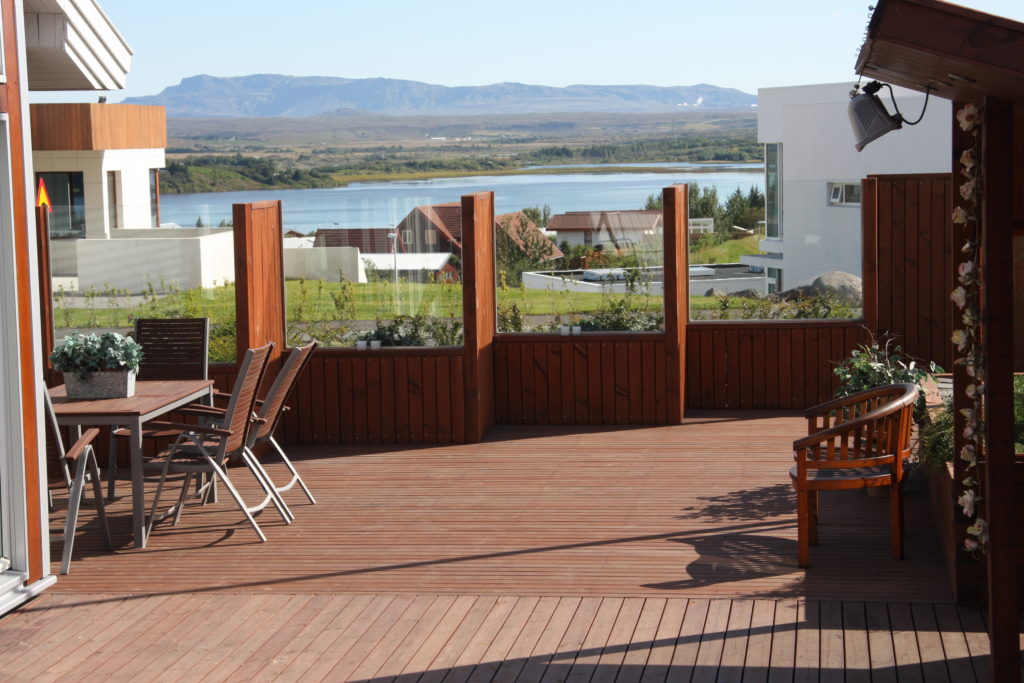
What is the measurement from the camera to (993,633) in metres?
4.33

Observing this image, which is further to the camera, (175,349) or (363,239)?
(363,239)

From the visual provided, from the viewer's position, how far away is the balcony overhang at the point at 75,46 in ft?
25.6

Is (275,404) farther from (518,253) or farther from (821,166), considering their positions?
(821,166)

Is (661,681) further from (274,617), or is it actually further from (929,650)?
(274,617)

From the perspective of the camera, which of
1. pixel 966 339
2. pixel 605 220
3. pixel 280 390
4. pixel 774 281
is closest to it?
pixel 966 339

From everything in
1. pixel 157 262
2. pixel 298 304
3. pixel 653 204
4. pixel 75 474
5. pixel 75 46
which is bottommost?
pixel 75 474

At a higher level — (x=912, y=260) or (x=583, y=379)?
(x=912, y=260)

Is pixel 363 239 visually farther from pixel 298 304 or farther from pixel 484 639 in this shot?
pixel 484 639

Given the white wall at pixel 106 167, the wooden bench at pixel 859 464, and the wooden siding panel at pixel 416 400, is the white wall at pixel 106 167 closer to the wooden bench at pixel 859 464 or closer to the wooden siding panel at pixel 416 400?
the wooden siding panel at pixel 416 400

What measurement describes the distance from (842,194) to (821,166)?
28.3 meters

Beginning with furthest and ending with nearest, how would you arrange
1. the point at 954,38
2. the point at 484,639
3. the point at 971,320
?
the point at 484,639 → the point at 971,320 → the point at 954,38

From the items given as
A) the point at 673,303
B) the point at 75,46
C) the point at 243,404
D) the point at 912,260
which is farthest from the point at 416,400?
the point at 912,260

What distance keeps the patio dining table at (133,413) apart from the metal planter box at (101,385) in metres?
0.03

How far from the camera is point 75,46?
26.0 ft
